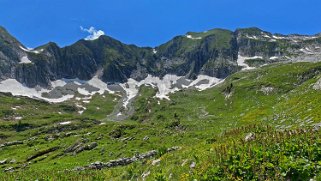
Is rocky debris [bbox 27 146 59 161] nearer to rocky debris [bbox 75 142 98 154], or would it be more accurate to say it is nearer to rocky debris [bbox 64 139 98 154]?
rocky debris [bbox 64 139 98 154]

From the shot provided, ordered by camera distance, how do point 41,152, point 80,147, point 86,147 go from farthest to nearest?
point 41,152 < point 80,147 < point 86,147

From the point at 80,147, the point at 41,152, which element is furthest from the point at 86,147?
the point at 41,152

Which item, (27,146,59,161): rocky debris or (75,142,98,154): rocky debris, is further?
(27,146,59,161): rocky debris

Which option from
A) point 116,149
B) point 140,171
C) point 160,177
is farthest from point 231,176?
point 116,149

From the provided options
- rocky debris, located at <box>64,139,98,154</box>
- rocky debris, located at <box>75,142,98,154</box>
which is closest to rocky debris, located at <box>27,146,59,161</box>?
rocky debris, located at <box>64,139,98,154</box>

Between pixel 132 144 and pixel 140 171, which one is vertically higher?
pixel 140 171

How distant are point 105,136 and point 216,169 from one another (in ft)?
369

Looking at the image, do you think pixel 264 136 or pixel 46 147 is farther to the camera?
pixel 46 147

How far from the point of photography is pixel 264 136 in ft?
113

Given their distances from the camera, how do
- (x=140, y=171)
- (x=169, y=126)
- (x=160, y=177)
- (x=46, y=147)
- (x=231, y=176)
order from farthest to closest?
(x=169, y=126)
(x=46, y=147)
(x=140, y=171)
(x=160, y=177)
(x=231, y=176)

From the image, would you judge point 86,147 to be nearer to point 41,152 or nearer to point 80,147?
point 80,147

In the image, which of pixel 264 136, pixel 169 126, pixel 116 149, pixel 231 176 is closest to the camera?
pixel 231 176

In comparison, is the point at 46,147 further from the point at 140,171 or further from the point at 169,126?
the point at 140,171

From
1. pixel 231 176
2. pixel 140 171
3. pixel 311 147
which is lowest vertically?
pixel 140 171
